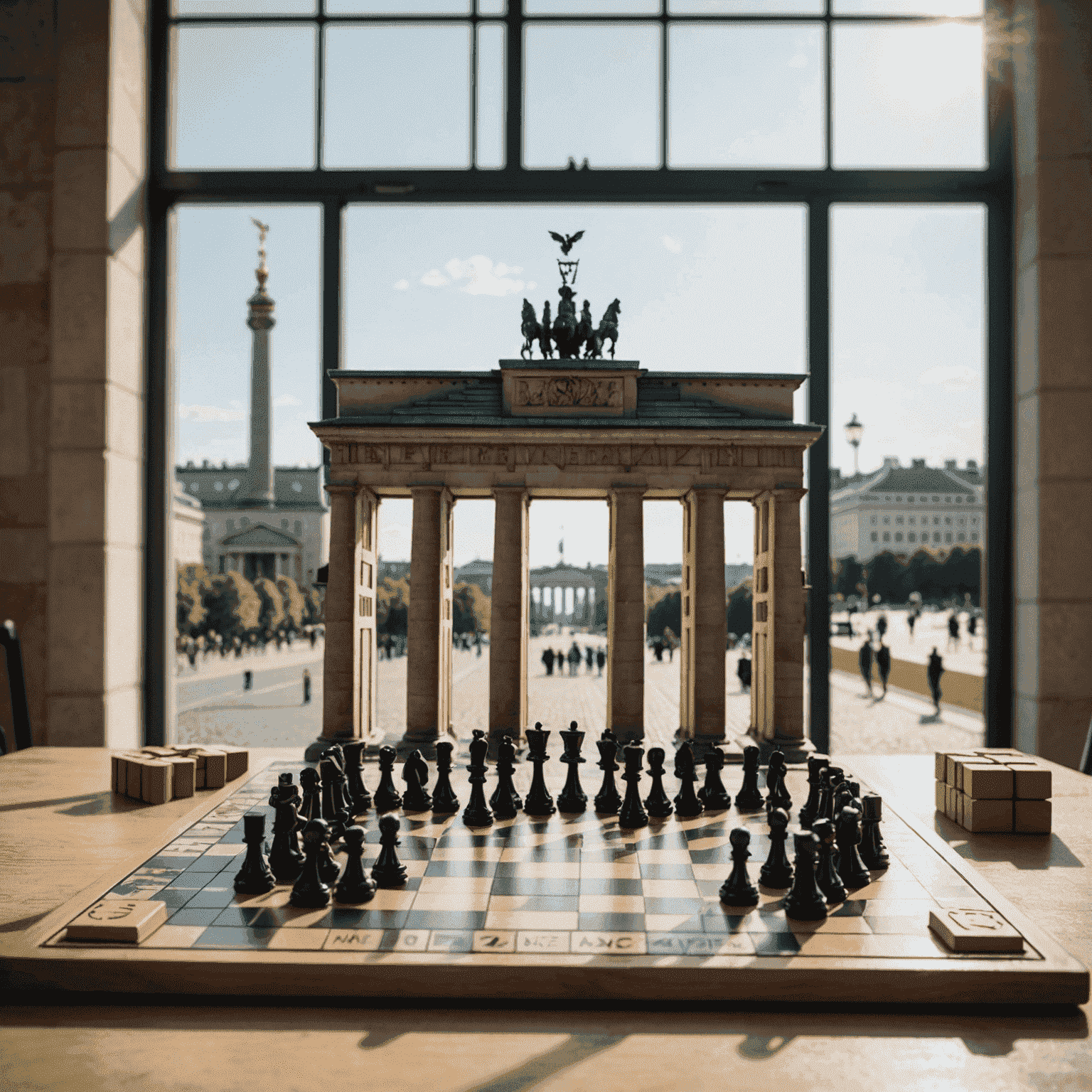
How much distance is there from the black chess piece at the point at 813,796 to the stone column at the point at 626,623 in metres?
3.99

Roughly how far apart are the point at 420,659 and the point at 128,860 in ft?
18.3

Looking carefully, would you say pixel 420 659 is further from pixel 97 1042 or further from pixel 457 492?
pixel 97 1042

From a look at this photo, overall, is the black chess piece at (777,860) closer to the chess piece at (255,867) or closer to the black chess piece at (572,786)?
the black chess piece at (572,786)

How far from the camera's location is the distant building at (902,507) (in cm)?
1484

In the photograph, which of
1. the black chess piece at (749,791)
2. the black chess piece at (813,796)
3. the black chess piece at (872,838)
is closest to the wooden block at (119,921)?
the black chess piece at (872,838)

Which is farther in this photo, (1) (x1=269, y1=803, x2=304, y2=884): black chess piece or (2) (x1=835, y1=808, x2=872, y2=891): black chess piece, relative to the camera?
(1) (x1=269, y1=803, x2=304, y2=884): black chess piece

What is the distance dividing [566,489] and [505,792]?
478cm

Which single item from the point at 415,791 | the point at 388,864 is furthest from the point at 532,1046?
the point at 415,791

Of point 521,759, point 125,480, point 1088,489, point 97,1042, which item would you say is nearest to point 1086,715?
point 1088,489

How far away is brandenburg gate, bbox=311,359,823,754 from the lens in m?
10.4

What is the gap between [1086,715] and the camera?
448 inches

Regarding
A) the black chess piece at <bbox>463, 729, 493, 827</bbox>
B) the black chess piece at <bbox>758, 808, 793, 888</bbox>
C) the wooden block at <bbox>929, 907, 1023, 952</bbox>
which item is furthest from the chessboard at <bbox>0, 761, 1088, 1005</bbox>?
the black chess piece at <bbox>463, 729, 493, 827</bbox>

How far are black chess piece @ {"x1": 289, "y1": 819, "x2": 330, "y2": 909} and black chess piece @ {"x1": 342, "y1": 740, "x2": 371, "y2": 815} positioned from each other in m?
1.87

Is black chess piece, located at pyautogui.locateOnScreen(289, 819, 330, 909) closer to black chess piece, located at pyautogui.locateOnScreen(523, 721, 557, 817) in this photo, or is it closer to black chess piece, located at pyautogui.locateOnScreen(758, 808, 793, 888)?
black chess piece, located at pyautogui.locateOnScreen(523, 721, 557, 817)
